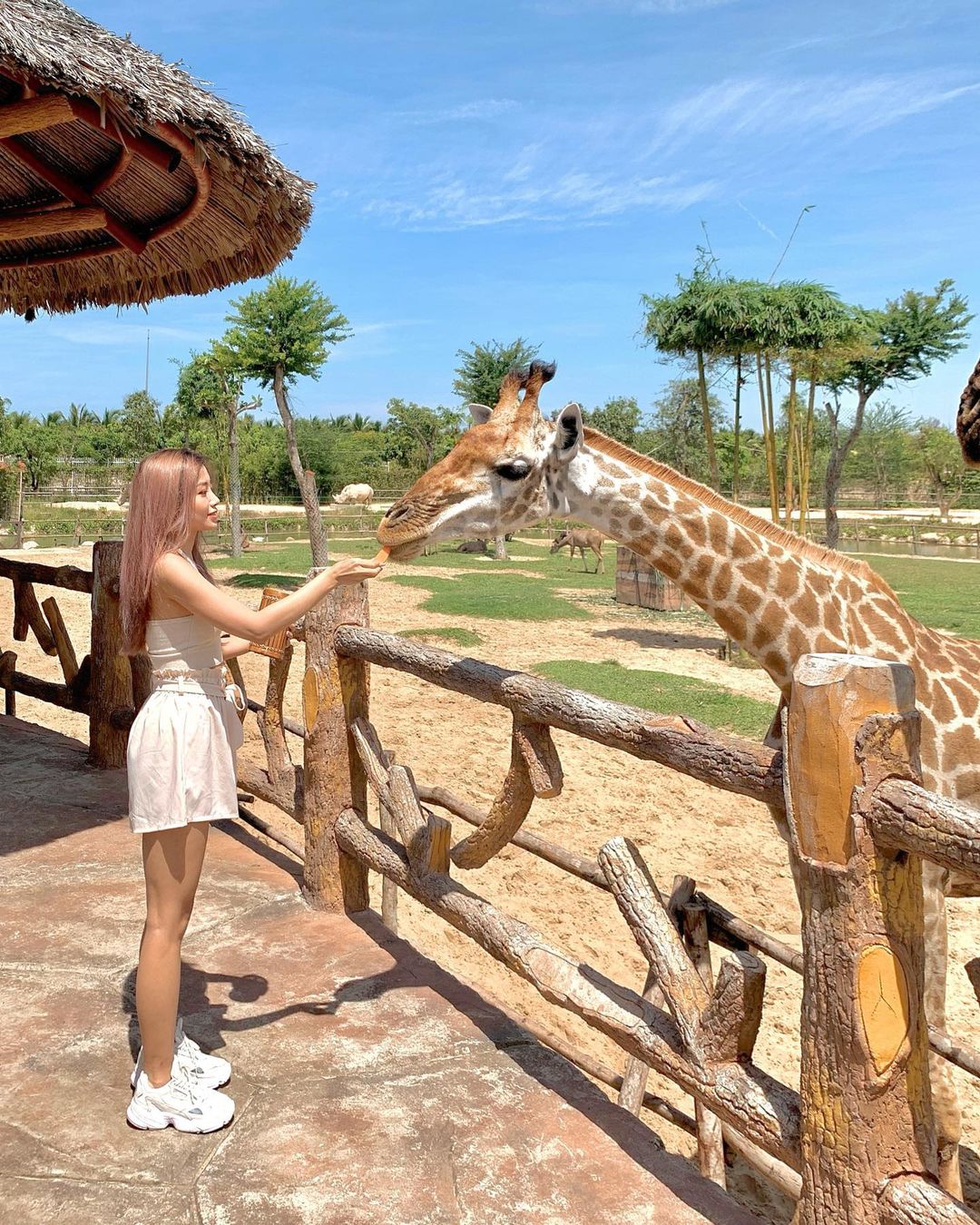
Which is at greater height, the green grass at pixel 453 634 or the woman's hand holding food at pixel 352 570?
the woman's hand holding food at pixel 352 570

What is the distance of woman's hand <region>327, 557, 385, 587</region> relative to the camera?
8.11 feet

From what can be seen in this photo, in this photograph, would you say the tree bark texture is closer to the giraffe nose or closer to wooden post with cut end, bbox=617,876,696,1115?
wooden post with cut end, bbox=617,876,696,1115

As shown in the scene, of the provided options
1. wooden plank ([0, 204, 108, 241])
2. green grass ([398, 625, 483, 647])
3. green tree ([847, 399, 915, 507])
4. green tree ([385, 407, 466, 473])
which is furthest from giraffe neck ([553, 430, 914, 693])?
green tree ([847, 399, 915, 507])

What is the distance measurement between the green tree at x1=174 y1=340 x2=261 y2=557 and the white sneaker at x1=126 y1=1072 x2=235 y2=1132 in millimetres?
22489

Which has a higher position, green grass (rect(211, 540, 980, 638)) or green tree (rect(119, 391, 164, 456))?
green tree (rect(119, 391, 164, 456))

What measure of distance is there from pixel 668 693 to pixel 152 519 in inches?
340

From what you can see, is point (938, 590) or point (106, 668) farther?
point (938, 590)

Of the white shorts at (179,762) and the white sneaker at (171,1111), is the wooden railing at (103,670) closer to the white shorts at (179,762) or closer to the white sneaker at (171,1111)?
the white shorts at (179,762)

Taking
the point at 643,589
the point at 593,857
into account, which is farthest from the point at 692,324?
the point at 593,857

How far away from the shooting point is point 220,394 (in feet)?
88.3

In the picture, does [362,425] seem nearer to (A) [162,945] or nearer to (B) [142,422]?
(B) [142,422]

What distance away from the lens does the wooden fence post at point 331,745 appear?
144 inches

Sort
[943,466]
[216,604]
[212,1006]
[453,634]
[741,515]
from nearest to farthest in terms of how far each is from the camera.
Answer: [216,604] → [212,1006] → [741,515] → [453,634] → [943,466]

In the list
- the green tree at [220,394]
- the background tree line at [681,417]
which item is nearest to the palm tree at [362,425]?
the background tree line at [681,417]
